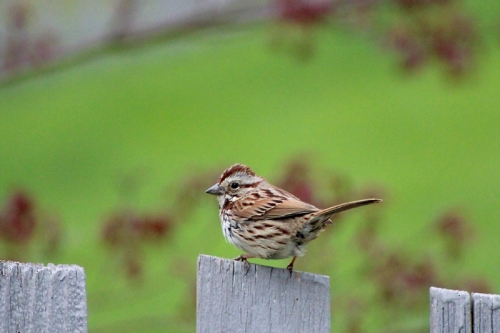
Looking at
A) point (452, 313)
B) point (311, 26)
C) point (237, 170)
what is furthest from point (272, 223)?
point (311, 26)

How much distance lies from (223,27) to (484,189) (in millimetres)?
5167

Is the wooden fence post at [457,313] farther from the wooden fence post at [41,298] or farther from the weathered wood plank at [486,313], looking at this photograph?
the wooden fence post at [41,298]

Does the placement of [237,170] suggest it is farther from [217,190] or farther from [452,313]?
[452,313]

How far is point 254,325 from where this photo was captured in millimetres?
3080

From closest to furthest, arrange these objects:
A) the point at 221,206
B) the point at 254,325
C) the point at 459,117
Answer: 1. the point at 254,325
2. the point at 221,206
3. the point at 459,117

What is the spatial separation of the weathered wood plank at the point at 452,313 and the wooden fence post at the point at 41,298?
1171mm

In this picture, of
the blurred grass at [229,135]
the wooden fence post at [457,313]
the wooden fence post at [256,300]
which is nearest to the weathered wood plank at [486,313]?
the wooden fence post at [457,313]

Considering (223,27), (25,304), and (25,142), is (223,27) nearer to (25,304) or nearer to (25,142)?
(25,304)

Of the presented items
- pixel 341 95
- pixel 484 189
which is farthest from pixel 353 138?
pixel 484 189

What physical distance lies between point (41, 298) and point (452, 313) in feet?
4.46

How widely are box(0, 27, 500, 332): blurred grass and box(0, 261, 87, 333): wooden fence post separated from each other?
565cm

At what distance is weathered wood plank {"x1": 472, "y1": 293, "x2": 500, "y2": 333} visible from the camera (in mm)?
2906

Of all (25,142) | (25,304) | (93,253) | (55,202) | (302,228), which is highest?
(25,142)

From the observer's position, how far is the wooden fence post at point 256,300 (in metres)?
3.07
